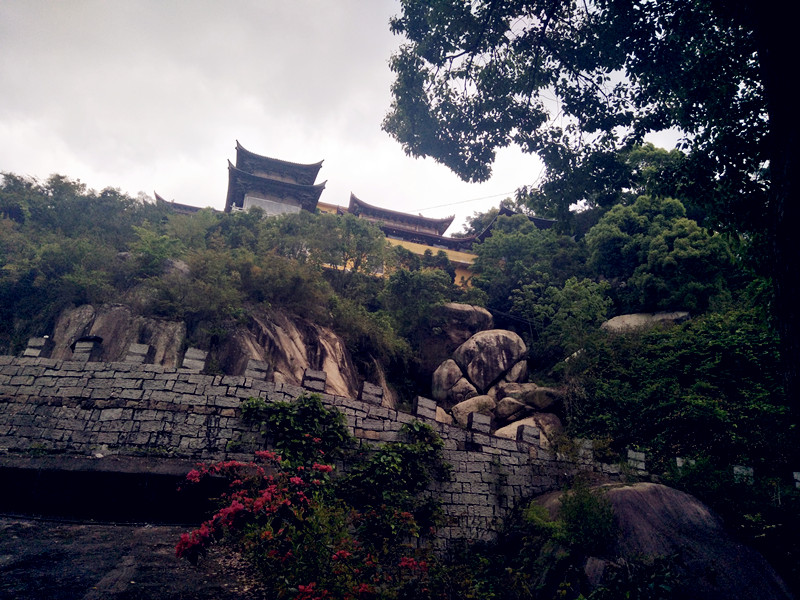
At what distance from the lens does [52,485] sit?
6.12m

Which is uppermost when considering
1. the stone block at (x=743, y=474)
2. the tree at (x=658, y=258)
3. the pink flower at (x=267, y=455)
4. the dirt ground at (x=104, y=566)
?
the tree at (x=658, y=258)

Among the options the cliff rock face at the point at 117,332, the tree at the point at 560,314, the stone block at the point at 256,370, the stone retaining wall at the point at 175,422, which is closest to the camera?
the stone retaining wall at the point at 175,422

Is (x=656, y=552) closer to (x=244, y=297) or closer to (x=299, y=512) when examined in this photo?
(x=299, y=512)

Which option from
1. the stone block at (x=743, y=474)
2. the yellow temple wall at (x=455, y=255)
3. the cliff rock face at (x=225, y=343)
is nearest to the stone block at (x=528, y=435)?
the stone block at (x=743, y=474)

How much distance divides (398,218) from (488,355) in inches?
766

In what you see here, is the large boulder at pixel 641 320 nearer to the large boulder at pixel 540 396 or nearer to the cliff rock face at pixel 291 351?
the large boulder at pixel 540 396

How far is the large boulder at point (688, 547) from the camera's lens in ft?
18.2

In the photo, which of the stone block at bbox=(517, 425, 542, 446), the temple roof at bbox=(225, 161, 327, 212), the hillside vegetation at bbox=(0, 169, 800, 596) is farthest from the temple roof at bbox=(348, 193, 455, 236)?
the stone block at bbox=(517, 425, 542, 446)

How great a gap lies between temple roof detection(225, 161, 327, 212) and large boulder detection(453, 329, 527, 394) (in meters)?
16.5

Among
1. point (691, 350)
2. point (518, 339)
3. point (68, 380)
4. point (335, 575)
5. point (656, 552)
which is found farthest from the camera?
point (518, 339)

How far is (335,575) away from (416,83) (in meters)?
8.22

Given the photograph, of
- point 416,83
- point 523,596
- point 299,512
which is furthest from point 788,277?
point 416,83

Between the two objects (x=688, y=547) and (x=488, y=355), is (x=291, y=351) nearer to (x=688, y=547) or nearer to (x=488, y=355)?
(x=488, y=355)

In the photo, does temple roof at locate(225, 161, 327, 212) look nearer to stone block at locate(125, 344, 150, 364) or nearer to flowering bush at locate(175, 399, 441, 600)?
stone block at locate(125, 344, 150, 364)
